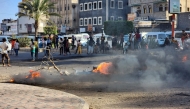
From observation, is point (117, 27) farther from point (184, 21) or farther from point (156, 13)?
point (156, 13)

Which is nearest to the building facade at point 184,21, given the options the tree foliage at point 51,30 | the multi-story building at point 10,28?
the tree foliage at point 51,30

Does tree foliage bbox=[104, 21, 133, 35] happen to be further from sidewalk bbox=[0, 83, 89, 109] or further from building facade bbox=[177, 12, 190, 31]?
building facade bbox=[177, 12, 190, 31]

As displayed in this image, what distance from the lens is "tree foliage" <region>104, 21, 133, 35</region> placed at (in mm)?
Answer: 19402

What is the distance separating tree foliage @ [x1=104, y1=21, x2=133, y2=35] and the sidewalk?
8.63 metres

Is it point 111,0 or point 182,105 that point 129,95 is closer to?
point 182,105

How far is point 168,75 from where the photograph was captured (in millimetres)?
13242

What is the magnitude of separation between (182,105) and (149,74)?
195 inches

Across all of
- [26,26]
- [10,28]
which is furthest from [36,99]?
[10,28]

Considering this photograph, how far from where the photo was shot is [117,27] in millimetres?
20969

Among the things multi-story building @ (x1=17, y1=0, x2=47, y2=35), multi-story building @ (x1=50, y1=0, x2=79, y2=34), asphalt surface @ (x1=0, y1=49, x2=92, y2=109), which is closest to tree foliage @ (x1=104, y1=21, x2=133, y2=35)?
asphalt surface @ (x1=0, y1=49, x2=92, y2=109)

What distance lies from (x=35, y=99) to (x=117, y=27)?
1262 centimetres

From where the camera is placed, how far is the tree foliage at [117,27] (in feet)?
63.7

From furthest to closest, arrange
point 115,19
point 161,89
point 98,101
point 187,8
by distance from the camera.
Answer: point 187,8
point 115,19
point 161,89
point 98,101

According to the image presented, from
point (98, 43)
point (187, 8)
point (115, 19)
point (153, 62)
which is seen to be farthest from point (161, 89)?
point (187, 8)
